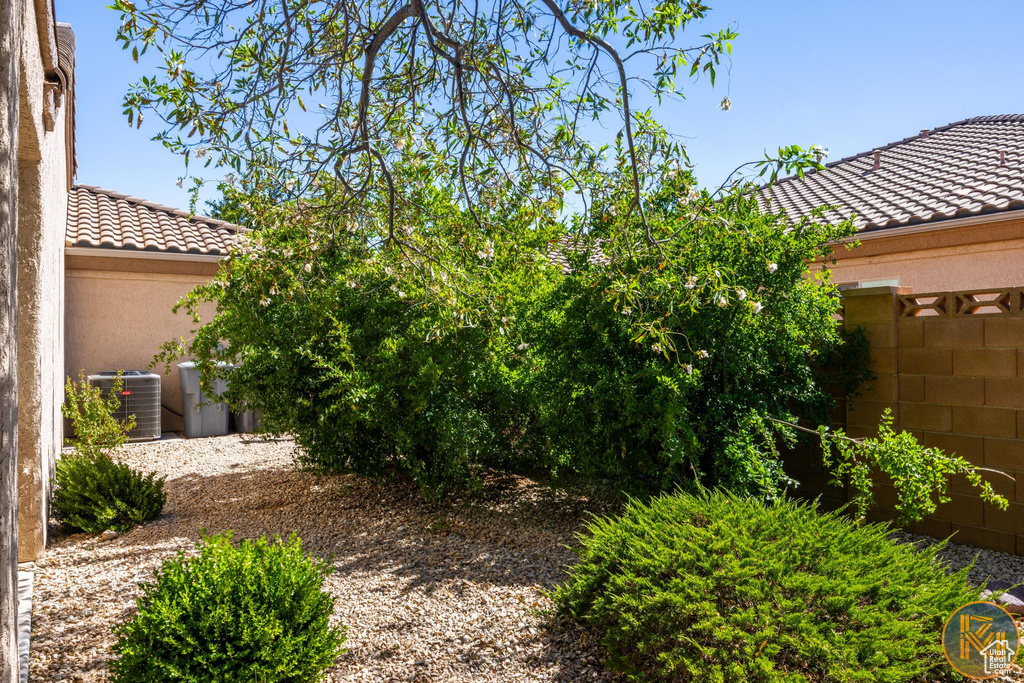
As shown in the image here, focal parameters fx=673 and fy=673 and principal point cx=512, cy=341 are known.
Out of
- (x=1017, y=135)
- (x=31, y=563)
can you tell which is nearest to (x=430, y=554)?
(x=31, y=563)

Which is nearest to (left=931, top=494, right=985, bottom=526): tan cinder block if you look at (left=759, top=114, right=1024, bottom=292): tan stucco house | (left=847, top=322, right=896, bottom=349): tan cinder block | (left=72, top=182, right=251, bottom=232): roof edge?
(left=847, top=322, right=896, bottom=349): tan cinder block

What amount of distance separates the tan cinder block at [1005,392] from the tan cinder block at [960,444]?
A: 30 cm

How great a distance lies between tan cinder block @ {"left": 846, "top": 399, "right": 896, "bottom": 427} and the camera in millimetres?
5559

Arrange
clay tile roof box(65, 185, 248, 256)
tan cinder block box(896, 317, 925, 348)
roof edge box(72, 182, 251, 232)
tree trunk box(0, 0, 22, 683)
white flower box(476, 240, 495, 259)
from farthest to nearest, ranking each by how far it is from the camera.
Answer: roof edge box(72, 182, 251, 232) → clay tile roof box(65, 185, 248, 256) → white flower box(476, 240, 495, 259) → tan cinder block box(896, 317, 925, 348) → tree trunk box(0, 0, 22, 683)

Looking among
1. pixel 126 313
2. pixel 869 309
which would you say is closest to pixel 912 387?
pixel 869 309

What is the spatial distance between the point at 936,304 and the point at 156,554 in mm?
6182

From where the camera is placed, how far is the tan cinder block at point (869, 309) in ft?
18.1

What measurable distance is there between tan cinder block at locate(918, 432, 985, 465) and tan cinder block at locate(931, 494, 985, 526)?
11.9 inches

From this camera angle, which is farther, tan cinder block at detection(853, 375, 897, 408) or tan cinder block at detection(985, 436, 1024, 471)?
tan cinder block at detection(853, 375, 897, 408)

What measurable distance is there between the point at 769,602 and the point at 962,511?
3367mm

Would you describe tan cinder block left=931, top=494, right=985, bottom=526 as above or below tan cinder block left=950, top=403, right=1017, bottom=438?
below

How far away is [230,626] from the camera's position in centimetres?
274

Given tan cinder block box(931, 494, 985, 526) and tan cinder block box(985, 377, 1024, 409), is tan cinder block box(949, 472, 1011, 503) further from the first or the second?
tan cinder block box(985, 377, 1024, 409)

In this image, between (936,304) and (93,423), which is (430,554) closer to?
(93,423)
